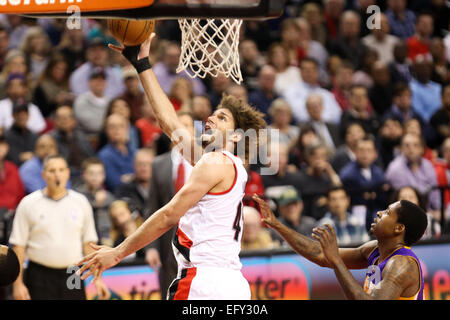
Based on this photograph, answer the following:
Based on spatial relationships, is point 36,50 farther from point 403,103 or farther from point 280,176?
point 403,103

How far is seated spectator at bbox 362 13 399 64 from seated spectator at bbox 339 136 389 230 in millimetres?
3031

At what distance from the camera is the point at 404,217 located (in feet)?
15.4

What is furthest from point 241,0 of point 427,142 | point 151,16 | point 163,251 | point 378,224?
point 427,142

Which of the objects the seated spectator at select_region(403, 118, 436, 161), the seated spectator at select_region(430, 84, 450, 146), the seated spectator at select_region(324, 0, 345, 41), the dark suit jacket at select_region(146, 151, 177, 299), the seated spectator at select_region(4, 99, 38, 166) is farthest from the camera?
the seated spectator at select_region(324, 0, 345, 41)

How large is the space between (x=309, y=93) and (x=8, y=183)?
14.2 ft

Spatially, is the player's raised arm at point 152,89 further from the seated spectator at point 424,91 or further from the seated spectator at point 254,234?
the seated spectator at point 424,91

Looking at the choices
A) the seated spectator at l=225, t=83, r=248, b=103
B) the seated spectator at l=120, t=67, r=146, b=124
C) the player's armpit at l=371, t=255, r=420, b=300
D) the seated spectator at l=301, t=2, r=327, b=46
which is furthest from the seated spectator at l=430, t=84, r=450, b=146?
the player's armpit at l=371, t=255, r=420, b=300

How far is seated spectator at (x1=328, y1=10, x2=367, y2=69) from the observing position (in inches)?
469

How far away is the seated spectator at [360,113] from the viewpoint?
1027 cm

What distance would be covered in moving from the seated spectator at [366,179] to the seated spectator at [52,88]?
3.30 metres

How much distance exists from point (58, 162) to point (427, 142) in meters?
5.69

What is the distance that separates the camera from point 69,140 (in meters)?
8.62

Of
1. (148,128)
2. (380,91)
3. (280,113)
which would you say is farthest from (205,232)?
(380,91)

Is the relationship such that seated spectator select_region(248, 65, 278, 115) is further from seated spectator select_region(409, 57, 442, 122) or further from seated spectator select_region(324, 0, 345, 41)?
seated spectator select_region(324, 0, 345, 41)
